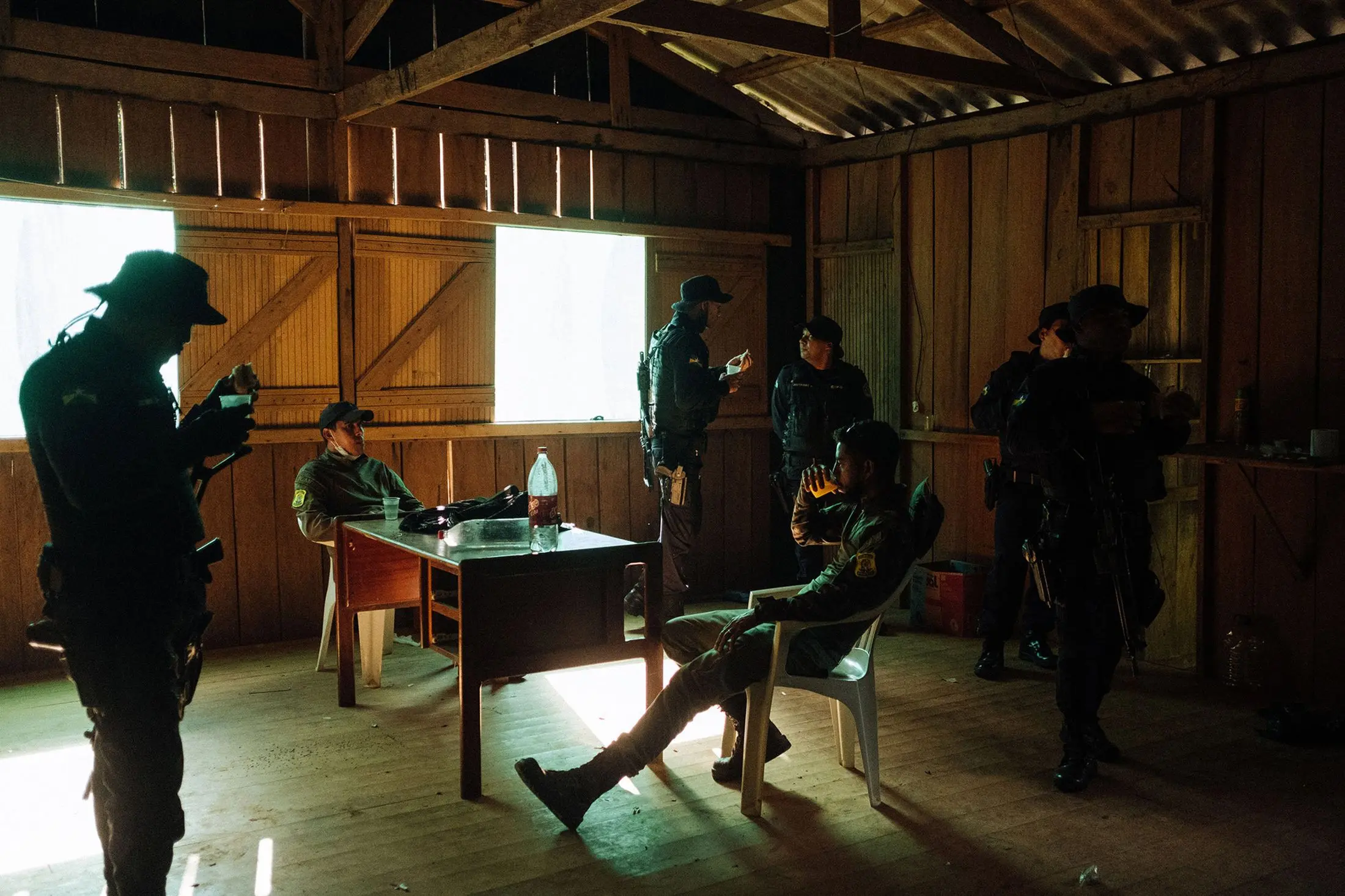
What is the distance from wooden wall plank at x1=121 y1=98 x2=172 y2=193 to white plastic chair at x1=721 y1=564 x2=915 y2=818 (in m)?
3.73

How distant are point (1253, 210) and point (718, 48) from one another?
3207 millimetres

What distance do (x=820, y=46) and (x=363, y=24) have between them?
7.75ft

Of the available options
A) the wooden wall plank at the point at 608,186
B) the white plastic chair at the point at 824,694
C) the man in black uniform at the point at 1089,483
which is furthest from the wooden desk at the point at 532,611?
the wooden wall plank at the point at 608,186

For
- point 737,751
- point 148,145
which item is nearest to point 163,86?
point 148,145

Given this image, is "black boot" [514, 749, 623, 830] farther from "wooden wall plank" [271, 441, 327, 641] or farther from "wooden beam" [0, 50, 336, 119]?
"wooden beam" [0, 50, 336, 119]

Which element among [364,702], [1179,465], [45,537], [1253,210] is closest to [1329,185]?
[1253,210]

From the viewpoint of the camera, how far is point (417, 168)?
6199 mm

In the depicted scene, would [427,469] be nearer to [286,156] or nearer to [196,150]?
[286,156]

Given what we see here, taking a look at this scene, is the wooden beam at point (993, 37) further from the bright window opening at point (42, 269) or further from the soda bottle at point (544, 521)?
the bright window opening at point (42, 269)

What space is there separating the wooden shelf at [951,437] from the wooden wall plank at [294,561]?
3.43 meters

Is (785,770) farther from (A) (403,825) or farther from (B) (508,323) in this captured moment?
(B) (508,323)

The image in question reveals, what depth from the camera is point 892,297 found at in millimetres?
6891

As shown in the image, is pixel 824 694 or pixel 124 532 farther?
pixel 824 694

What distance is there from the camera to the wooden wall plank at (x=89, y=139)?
17.4 feet
